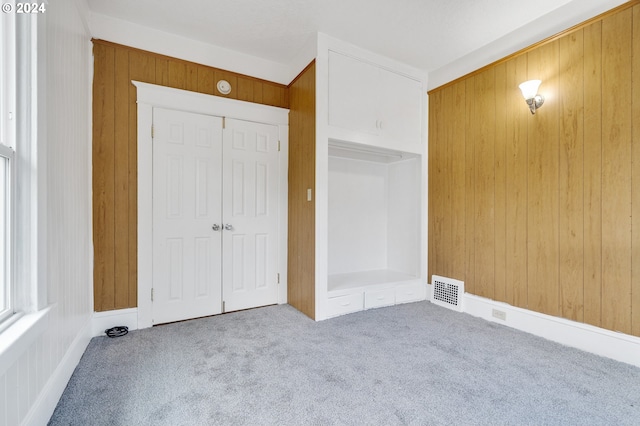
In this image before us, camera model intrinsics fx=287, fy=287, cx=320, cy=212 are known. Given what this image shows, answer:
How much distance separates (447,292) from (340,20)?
3060 mm

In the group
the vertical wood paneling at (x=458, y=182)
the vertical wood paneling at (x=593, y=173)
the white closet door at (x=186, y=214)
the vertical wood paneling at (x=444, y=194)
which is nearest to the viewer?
the vertical wood paneling at (x=593, y=173)

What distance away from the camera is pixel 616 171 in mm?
2141

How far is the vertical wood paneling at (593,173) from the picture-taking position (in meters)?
2.22

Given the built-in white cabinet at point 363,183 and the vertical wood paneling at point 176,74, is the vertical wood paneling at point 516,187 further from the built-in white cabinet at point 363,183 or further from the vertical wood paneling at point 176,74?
the vertical wood paneling at point 176,74

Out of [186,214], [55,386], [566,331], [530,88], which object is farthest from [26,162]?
[566,331]

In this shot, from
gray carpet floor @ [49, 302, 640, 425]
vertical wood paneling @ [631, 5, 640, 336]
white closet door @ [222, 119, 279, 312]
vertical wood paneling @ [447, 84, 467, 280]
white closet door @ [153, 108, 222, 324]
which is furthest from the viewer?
vertical wood paneling @ [447, 84, 467, 280]

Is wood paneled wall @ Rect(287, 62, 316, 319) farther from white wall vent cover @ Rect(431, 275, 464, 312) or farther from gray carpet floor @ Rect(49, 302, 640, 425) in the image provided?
white wall vent cover @ Rect(431, 275, 464, 312)

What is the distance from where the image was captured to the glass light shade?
97.6 inches

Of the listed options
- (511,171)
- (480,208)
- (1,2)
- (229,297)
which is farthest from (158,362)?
(511,171)

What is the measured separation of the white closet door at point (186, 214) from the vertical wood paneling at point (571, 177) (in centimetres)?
318

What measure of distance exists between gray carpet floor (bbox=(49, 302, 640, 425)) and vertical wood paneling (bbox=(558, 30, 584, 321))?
520mm

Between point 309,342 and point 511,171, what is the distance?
2.46 metres

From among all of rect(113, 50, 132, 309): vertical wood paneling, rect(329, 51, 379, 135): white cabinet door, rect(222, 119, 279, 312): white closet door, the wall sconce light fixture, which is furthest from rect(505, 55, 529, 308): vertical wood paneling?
rect(113, 50, 132, 309): vertical wood paneling

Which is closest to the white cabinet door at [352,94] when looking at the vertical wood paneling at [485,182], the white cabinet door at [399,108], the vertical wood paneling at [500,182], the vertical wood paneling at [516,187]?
the white cabinet door at [399,108]
